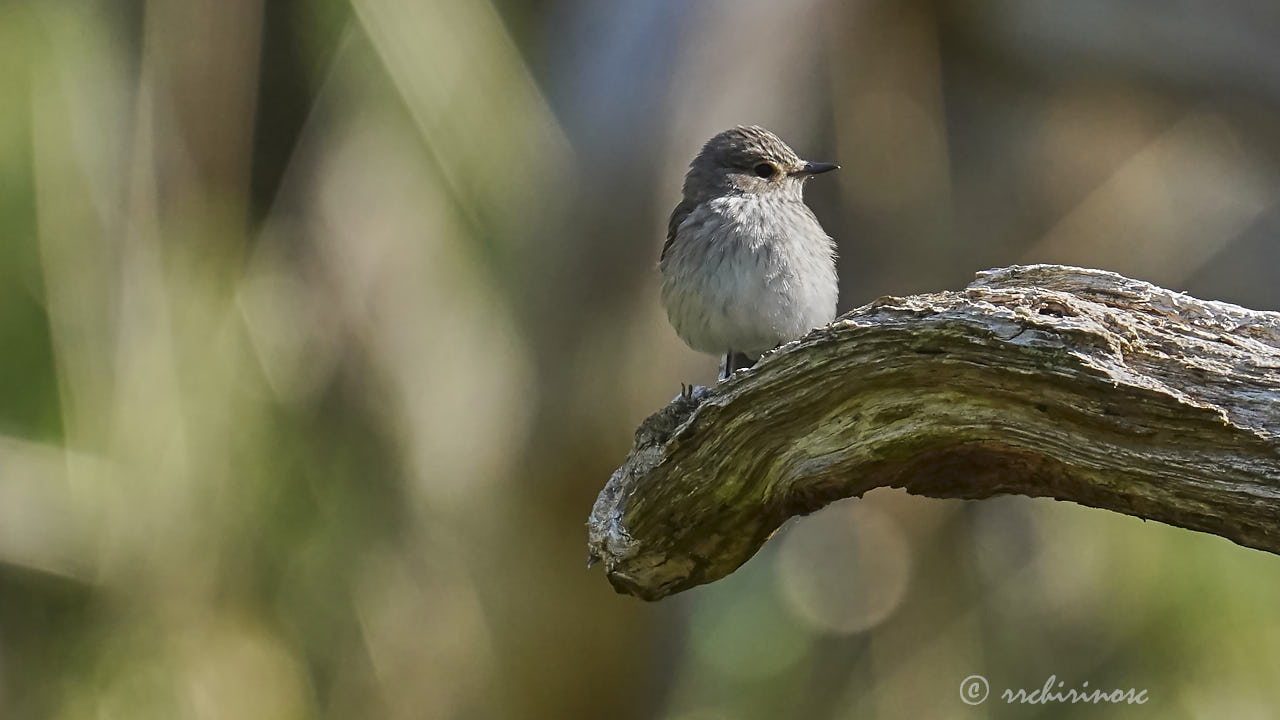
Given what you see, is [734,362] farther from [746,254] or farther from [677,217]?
[746,254]

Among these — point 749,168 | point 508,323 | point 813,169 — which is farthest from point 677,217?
point 508,323

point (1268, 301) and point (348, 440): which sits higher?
point (1268, 301)

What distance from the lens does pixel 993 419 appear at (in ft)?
8.78

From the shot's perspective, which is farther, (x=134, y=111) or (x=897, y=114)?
(x=897, y=114)

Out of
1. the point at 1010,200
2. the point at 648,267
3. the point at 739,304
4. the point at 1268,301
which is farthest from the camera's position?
the point at 1010,200

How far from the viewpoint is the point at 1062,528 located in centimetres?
527

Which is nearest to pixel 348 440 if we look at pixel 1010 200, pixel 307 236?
pixel 307 236

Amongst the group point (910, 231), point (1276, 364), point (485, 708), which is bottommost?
point (485, 708)

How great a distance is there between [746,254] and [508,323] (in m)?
1.29

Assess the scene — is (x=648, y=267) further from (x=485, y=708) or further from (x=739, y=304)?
(x=485, y=708)

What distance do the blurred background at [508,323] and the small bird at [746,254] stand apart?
0.80m

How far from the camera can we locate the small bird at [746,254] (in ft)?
14.2

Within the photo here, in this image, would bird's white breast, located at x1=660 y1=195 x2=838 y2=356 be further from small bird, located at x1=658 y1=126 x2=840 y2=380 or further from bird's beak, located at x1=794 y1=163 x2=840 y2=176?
bird's beak, located at x1=794 y1=163 x2=840 y2=176

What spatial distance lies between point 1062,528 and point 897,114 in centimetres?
219
